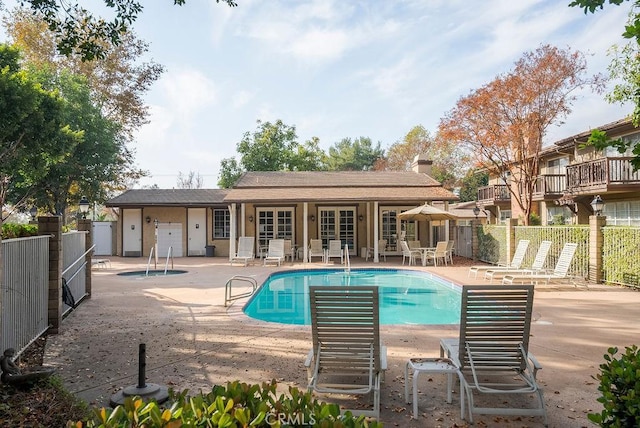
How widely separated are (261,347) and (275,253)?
11.0 meters

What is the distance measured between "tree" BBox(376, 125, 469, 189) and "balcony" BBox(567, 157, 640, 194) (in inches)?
751

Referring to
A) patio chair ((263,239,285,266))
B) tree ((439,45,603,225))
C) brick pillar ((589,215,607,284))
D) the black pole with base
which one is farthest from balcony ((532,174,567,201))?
the black pole with base

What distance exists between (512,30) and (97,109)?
60.0ft

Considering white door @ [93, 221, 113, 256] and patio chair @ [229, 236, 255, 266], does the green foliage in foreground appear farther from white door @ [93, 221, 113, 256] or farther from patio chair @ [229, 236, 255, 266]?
white door @ [93, 221, 113, 256]

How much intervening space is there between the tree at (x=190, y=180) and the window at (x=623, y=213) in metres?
41.5

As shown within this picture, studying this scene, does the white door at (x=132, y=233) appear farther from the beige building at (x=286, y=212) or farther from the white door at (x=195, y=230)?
the white door at (x=195, y=230)

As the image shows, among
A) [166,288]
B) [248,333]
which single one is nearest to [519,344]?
[248,333]

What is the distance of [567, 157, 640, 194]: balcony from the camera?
15891 mm

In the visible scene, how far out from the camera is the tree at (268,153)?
31406 mm

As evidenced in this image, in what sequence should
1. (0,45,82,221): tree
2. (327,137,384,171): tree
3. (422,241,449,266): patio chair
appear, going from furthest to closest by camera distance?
(327,137,384,171): tree < (422,241,449,266): patio chair < (0,45,82,221): tree

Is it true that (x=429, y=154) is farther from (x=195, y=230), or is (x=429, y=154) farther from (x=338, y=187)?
(x=195, y=230)

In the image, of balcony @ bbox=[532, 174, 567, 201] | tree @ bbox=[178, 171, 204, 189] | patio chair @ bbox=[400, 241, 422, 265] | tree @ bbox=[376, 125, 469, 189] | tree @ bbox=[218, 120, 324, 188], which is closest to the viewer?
patio chair @ bbox=[400, 241, 422, 265]

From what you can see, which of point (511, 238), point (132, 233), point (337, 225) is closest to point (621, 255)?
point (511, 238)

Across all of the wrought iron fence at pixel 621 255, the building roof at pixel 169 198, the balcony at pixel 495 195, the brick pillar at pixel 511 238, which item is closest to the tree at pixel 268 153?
the building roof at pixel 169 198
